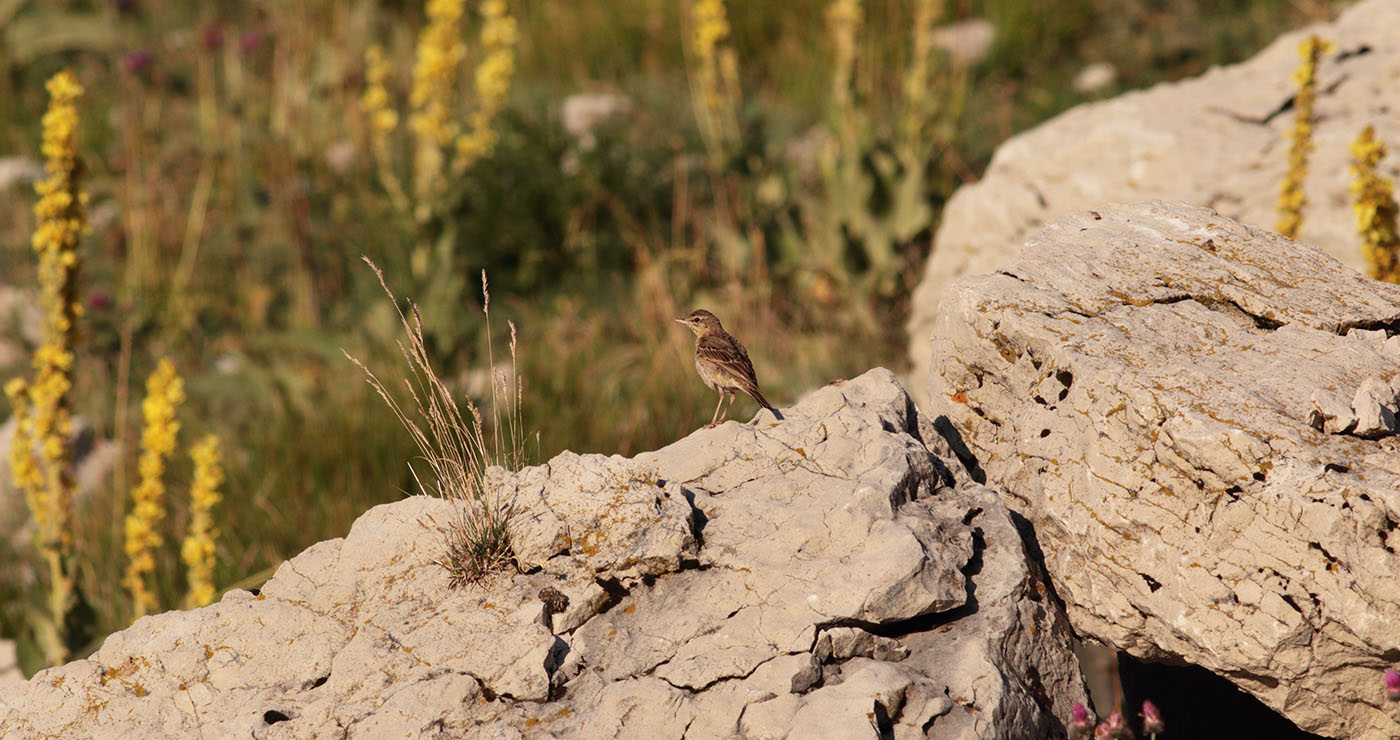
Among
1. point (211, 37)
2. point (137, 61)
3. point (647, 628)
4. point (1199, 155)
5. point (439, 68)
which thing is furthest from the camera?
point (137, 61)

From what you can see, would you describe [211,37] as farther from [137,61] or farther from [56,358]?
[56,358]

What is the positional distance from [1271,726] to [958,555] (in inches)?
67.6


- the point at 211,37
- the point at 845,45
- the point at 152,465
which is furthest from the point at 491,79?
the point at 211,37

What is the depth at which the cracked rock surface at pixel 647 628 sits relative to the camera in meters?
2.94

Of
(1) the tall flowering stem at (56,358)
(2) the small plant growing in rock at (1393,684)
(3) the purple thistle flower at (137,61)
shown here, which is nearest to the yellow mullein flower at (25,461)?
(1) the tall flowering stem at (56,358)

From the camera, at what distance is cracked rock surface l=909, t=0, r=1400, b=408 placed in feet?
19.3

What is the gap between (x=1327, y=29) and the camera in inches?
274

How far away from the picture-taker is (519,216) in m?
8.93

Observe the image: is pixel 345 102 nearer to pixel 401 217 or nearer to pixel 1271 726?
pixel 401 217

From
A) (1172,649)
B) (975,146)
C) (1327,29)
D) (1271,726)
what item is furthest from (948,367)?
(975,146)

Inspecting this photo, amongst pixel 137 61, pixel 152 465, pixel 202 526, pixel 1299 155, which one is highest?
pixel 1299 155

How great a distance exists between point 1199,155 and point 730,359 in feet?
9.78

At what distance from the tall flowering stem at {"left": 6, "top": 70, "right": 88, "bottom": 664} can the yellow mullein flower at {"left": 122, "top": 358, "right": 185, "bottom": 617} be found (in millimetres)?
284

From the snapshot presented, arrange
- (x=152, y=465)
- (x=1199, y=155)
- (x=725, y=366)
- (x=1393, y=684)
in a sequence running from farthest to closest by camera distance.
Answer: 1. (x=1199, y=155)
2. (x=152, y=465)
3. (x=725, y=366)
4. (x=1393, y=684)
